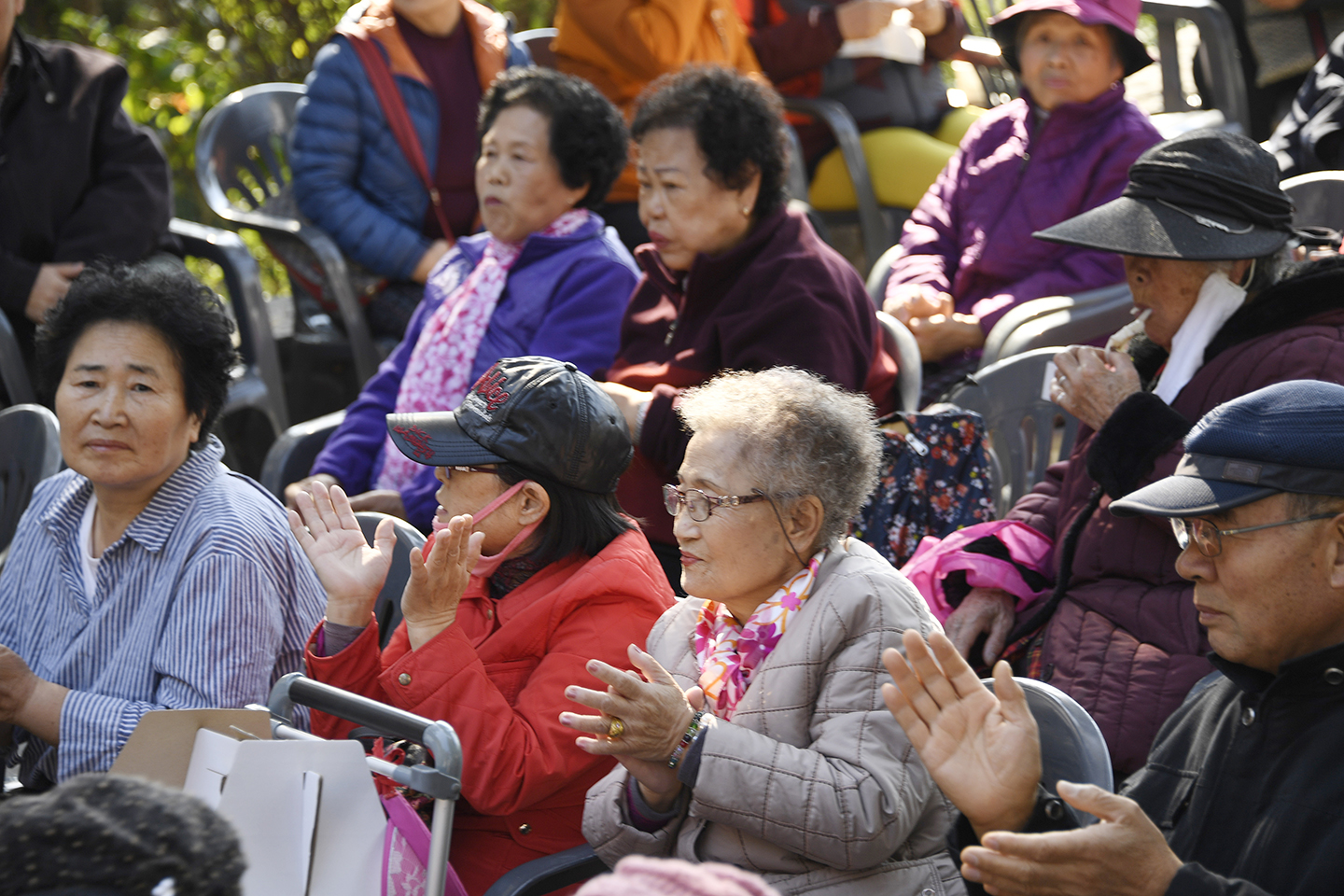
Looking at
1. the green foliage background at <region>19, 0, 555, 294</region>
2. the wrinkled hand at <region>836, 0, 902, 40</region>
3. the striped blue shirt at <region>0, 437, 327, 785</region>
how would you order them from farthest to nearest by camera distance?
the green foliage background at <region>19, 0, 555, 294</region> → the wrinkled hand at <region>836, 0, 902, 40</region> → the striped blue shirt at <region>0, 437, 327, 785</region>

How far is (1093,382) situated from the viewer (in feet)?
9.61

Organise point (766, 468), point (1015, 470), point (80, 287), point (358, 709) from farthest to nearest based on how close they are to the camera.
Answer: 1. point (1015, 470)
2. point (80, 287)
3. point (766, 468)
4. point (358, 709)

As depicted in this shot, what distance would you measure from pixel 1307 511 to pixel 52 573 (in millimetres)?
2505

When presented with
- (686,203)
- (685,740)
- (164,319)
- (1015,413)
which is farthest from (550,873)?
(1015,413)

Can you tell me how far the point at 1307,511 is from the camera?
189 cm

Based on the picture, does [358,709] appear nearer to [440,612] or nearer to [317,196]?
[440,612]

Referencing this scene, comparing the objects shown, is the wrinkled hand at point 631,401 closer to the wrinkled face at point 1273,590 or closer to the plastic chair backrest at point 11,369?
the wrinkled face at point 1273,590

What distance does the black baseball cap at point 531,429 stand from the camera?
2.52m

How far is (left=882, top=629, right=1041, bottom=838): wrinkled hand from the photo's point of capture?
1.79 metres

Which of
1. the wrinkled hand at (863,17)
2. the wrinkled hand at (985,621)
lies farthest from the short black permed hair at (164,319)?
the wrinkled hand at (863,17)

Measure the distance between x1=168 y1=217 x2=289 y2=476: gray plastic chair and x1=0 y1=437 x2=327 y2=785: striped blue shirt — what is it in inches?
77.7

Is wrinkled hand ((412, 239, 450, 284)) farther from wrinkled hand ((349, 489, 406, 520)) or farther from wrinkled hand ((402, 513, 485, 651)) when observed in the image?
wrinkled hand ((402, 513, 485, 651))

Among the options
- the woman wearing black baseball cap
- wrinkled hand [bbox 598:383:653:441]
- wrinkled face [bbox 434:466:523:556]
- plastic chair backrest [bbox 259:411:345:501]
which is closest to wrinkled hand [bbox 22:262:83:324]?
plastic chair backrest [bbox 259:411:345:501]

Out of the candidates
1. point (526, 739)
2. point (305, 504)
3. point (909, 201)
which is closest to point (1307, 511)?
point (526, 739)
